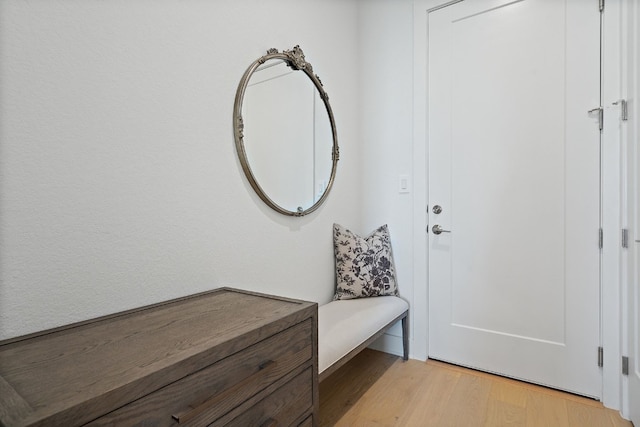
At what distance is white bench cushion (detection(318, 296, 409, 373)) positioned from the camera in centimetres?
152

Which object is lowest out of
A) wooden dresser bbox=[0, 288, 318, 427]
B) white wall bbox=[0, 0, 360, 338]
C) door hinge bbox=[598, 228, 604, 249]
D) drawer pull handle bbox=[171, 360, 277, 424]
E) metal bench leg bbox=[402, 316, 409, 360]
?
metal bench leg bbox=[402, 316, 409, 360]

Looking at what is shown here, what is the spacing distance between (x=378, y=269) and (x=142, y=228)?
1.48 m

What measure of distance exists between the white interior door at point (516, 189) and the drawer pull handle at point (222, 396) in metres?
1.54

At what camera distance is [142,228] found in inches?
44.9

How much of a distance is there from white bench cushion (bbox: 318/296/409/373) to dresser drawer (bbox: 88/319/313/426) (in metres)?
0.39

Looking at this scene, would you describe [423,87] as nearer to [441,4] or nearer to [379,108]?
[379,108]

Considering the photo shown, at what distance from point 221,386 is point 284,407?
297 millimetres

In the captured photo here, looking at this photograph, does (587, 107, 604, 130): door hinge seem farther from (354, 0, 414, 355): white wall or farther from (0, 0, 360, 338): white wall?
(0, 0, 360, 338): white wall

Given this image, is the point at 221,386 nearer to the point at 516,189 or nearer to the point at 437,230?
the point at 437,230

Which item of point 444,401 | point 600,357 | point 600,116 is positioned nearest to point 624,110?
point 600,116

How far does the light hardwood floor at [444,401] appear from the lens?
62.5 inches

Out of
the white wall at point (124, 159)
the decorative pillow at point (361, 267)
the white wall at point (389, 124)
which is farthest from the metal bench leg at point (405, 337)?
the white wall at point (124, 159)

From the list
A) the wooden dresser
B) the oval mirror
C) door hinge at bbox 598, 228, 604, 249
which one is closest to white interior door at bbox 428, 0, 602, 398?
door hinge at bbox 598, 228, 604, 249

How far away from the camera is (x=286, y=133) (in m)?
1.81
